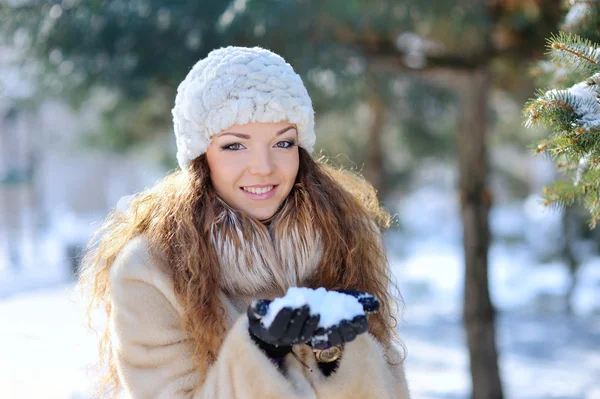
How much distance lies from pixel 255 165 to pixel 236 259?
0.89 feet

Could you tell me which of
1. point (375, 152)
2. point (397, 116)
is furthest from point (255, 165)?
point (375, 152)

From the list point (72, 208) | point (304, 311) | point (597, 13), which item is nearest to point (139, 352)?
point (304, 311)

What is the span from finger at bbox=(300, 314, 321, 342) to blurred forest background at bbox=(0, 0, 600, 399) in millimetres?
914

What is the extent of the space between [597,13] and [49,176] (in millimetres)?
25073

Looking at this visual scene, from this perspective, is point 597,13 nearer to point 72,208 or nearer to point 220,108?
point 220,108

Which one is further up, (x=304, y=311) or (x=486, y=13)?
(x=486, y=13)

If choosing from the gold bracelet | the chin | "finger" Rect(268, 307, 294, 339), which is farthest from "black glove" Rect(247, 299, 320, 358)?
the chin

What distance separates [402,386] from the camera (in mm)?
Answer: 1950

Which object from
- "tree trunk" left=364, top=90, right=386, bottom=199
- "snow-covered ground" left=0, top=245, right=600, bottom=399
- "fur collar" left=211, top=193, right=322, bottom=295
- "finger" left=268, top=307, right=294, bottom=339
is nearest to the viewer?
"finger" left=268, top=307, right=294, bottom=339

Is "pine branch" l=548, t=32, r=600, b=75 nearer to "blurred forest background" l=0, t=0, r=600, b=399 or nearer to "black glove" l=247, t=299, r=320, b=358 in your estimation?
"blurred forest background" l=0, t=0, r=600, b=399

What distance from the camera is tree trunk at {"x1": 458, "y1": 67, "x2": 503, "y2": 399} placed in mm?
4523

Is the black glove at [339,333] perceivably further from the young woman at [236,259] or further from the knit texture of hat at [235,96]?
the knit texture of hat at [235,96]

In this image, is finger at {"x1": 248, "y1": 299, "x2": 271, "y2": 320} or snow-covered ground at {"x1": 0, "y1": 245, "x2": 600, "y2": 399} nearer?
finger at {"x1": 248, "y1": 299, "x2": 271, "y2": 320}

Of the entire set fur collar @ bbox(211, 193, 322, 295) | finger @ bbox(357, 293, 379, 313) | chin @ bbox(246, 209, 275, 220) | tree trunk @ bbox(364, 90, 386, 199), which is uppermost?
tree trunk @ bbox(364, 90, 386, 199)
